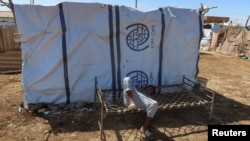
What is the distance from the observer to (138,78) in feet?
20.4

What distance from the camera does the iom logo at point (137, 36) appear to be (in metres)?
5.84

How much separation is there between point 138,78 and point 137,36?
Result: 1042 mm

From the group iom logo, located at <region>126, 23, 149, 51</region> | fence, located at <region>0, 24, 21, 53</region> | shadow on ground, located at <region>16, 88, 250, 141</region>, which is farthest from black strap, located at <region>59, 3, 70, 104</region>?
fence, located at <region>0, 24, 21, 53</region>

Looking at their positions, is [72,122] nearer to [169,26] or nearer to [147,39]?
[147,39]

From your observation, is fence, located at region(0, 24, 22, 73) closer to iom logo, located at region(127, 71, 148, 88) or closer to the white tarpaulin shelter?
the white tarpaulin shelter

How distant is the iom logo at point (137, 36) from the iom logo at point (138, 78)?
597mm

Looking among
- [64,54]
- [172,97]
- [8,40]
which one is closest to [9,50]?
[8,40]

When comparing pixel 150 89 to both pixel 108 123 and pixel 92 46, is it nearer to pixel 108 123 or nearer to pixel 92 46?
pixel 108 123

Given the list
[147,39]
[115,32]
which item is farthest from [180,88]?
[115,32]

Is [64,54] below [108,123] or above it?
above

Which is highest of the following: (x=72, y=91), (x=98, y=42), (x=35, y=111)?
(x=98, y=42)

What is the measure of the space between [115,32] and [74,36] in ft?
3.03

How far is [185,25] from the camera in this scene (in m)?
6.34

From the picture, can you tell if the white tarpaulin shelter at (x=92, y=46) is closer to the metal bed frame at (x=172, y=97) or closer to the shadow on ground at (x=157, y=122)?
the metal bed frame at (x=172, y=97)
